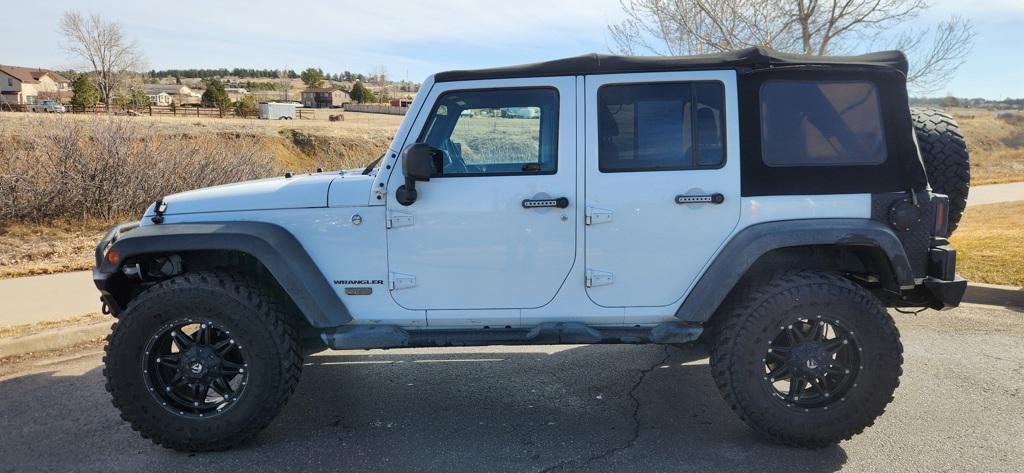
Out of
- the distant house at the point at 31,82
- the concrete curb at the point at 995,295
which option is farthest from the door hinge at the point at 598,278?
the distant house at the point at 31,82

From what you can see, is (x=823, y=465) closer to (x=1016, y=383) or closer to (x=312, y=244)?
(x=1016, y=383)

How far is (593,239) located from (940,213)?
192 centimetres

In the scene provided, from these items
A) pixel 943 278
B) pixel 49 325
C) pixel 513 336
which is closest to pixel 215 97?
pixel 49 325

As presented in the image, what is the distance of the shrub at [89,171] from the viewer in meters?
9.83

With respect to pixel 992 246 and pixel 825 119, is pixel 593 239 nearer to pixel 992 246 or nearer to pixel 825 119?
pixel 825 119

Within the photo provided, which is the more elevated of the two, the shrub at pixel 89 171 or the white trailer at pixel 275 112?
the white trailer at pixel 275 112

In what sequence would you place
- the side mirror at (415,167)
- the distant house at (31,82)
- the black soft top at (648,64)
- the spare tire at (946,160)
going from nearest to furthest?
the side mirror at (415,167) < the black soft top at (648,64) < the spare tire at (946,160) < the distant house at (31,82)

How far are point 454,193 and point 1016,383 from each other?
13.1 feet

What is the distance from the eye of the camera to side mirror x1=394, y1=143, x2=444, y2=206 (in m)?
3.52

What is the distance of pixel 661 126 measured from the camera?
3.76 m

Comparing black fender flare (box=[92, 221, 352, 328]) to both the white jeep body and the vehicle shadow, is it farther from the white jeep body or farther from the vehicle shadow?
the vehicle shadow

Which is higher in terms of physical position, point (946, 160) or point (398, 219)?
point (946, 160)

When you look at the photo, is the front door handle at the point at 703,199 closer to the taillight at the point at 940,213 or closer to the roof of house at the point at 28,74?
the taillight at the point at 940,213

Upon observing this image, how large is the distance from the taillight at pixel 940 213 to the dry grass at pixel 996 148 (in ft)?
59.2
